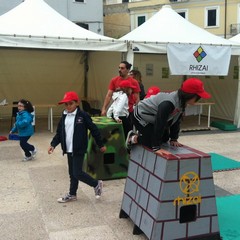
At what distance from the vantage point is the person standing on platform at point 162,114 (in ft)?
11.2

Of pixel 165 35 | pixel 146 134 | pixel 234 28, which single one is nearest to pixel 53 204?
pixel 146 134

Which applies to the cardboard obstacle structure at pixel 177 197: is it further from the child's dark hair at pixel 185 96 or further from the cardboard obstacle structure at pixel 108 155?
the cardboard obstacle structure at pixel 108 155

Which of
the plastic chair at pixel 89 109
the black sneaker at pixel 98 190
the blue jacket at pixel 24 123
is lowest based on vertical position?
the black sneaker at pixel 98 190

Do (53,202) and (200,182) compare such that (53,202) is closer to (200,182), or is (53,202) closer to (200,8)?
(200,182)

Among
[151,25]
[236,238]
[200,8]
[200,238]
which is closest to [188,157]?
[200,238]

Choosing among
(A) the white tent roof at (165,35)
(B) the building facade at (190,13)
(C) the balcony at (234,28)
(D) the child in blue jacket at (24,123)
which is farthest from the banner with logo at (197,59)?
(C) the balcony at (234,28)

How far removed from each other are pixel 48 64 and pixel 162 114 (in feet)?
32.2

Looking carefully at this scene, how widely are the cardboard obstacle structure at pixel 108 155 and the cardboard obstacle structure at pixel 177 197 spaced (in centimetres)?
192

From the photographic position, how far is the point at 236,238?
385 cm

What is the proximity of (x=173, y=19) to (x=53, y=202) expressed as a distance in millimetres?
8094

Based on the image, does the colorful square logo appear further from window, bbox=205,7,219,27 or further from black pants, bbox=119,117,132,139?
window, bbox=205,7,219,27

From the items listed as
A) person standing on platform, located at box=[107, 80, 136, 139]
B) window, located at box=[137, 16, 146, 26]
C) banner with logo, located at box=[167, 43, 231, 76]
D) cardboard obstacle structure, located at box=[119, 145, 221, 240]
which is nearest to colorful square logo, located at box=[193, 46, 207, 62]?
banner with logo, located at box=[167, 43, 231, 76]

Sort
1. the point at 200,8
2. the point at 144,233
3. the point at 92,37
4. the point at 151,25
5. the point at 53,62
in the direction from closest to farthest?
the point at 144,233, the point at 92,37, the point at 151,25, the point at 53,62, the point at 200,8

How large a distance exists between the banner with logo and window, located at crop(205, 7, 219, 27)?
33.1 metres
